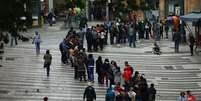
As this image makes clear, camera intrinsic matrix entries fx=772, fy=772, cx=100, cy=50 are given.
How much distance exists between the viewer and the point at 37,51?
4147 centimetres

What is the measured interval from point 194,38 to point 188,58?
248cm

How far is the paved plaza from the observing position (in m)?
33.6

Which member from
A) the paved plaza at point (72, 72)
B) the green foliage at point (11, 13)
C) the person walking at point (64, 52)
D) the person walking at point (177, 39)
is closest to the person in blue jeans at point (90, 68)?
the paved plaza at point (72, 72)

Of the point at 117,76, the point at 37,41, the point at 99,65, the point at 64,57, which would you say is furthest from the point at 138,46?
the point at 117,76

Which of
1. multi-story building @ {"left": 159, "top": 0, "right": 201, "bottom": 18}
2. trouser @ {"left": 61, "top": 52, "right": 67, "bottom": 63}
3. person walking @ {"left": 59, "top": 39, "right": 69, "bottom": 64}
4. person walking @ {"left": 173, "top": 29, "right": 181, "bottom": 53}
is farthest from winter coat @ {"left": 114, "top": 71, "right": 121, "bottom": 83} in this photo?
multi-story building @ {"left": 159, "top": 0, "right": 201, "bottom": 18}

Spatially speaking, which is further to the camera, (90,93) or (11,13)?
(90,93)

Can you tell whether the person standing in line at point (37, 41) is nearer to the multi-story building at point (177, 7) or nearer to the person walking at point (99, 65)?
the person walking at point (99, 65)

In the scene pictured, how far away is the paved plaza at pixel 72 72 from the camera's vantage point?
33.6 meters

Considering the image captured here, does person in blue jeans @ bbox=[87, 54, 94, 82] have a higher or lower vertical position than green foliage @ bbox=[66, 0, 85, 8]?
lower

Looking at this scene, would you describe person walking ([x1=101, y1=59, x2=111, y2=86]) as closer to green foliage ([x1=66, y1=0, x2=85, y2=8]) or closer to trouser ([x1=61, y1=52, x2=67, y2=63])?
trouser ([x1=61, y1=52, x2=67, y2=63])

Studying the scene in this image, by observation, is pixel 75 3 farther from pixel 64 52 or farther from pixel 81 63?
pixel 81 63

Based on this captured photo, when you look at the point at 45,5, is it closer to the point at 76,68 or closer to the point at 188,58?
the point at 188,58

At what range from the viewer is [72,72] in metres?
37.6

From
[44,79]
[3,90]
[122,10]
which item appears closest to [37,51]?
[44,79]
